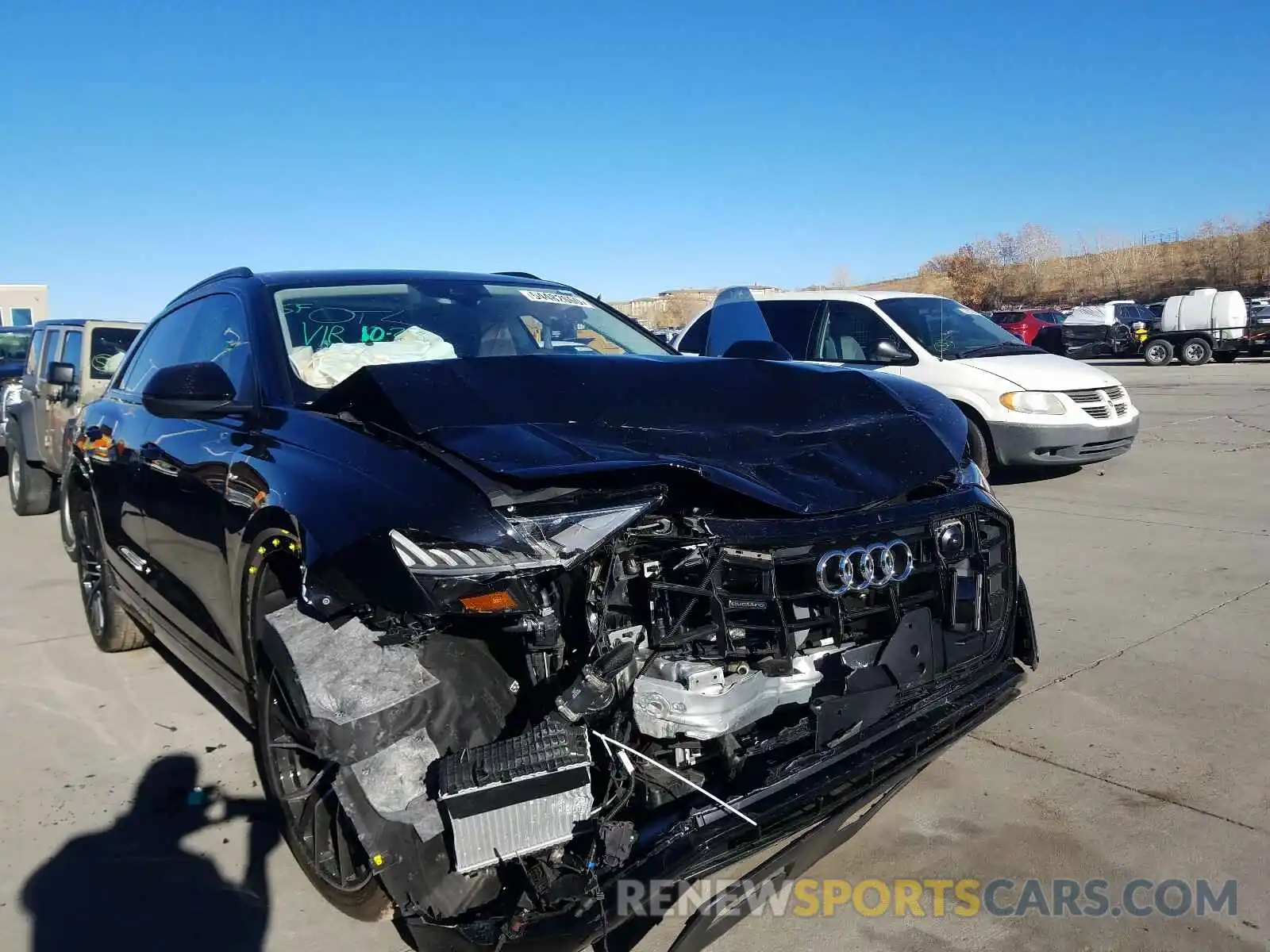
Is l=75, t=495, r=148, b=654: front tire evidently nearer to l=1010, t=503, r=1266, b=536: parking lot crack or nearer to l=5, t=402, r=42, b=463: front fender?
l=5, t=402, r=42, b=463: front fender

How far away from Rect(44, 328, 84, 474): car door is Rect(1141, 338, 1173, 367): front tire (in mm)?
24628

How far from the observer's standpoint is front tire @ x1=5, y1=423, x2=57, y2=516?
30.4ft

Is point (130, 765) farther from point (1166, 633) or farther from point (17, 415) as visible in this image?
point (17, 415)

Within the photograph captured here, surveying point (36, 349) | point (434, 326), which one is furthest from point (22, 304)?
point (434, 326)

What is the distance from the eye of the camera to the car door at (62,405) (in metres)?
8.40

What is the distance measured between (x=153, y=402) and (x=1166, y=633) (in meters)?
4.38

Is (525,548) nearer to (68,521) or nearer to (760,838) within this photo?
(760,838)

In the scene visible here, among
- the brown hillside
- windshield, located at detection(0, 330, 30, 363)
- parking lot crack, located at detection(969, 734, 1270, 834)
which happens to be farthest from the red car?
parking lot crack, located at detection(969, 734, 1270, 834)

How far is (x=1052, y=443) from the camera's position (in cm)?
826

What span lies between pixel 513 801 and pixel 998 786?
198cm

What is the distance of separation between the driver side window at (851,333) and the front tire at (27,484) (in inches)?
288

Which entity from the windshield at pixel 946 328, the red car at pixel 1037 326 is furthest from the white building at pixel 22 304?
the windshield at pixel 946 328

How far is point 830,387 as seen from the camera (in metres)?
3.08

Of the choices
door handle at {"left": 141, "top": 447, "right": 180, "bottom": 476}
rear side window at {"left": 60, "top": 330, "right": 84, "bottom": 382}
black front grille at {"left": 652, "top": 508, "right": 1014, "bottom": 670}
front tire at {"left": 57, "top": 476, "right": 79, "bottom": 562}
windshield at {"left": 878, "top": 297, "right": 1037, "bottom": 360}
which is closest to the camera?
black front grille at {"left": 652, "top": 508, "right": 1014, "bottom": 670}
